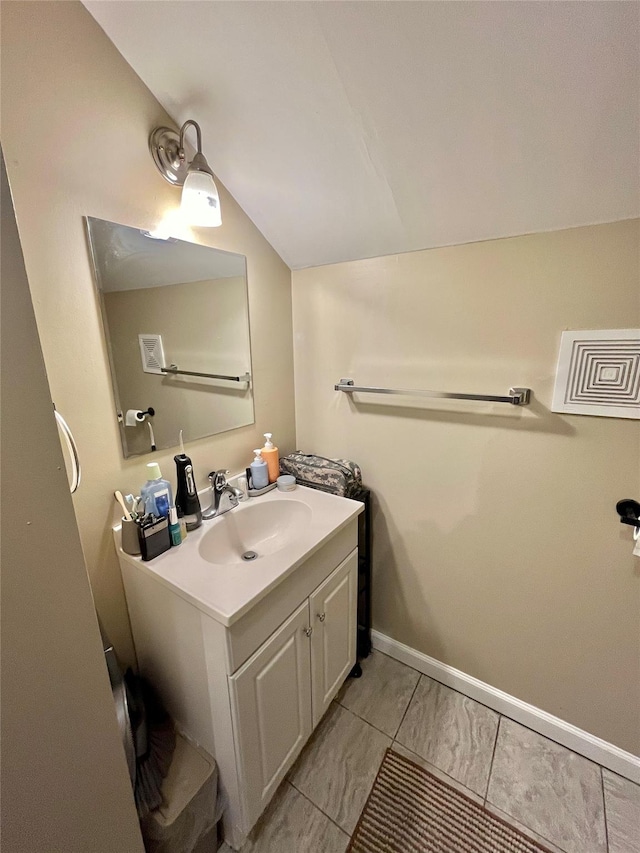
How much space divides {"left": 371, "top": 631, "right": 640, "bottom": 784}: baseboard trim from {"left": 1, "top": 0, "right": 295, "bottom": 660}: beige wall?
1.14 meters

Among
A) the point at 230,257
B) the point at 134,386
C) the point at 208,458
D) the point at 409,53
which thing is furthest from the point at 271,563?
the point at 409,53

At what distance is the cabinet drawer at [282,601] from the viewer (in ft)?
2.74

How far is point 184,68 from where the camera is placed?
0.88 meters

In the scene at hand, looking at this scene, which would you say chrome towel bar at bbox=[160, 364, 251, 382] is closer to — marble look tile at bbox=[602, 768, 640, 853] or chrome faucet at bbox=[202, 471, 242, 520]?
chrome faucet at bbox=[202, 471, 242, 520]

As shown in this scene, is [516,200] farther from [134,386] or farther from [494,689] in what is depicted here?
[494,689]

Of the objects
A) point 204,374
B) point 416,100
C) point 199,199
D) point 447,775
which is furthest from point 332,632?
point 416,100

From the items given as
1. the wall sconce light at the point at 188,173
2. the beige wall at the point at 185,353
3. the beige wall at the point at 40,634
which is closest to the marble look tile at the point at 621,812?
the beige wall at the point at 40,634

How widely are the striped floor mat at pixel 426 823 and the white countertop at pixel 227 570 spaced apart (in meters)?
0.87

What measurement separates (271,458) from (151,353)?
0.59 m

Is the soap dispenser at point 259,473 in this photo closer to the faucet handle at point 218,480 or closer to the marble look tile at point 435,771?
the faucet handle at point 218,480

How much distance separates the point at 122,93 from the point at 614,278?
138 cm

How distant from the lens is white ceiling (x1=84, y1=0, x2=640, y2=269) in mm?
702

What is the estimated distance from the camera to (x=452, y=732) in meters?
1.31

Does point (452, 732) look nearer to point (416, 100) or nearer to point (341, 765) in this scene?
point (341, 765)
